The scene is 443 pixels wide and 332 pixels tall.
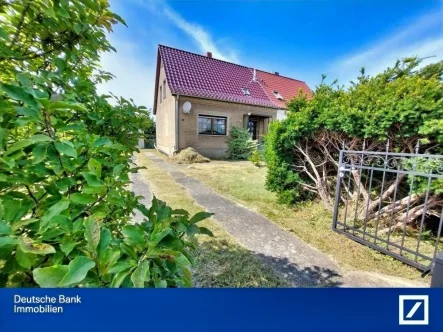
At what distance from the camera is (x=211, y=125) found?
500 inches

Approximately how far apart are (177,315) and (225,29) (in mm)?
1884

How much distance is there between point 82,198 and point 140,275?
1.29 feet

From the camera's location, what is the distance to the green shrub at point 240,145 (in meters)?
12.8

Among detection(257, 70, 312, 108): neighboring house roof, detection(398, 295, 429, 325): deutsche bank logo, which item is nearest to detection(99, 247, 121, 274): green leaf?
detection(398, 295, 429, 325): deutsche bank logo

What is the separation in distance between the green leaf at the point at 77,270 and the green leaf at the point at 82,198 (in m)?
0.22

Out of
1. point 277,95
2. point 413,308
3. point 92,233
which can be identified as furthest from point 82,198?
point 277,95

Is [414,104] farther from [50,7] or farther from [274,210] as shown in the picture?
[50,7]

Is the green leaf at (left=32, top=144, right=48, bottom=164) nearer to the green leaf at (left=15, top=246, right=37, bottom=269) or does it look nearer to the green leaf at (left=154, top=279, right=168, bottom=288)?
the green leaf at (left=15, top=246, right=37, bottom=269)

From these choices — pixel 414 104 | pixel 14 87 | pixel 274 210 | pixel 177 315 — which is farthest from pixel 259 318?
pixel 274 210

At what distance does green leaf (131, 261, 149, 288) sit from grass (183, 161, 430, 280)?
2597 millimetres

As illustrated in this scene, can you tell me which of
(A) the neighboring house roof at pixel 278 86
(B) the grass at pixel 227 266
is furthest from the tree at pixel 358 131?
(A) the neighboring house roof at pixel 278 86

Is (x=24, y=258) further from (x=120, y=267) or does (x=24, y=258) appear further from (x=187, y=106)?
(x=187, y=106)

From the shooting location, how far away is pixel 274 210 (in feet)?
13.6

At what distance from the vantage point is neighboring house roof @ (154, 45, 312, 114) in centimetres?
1188
